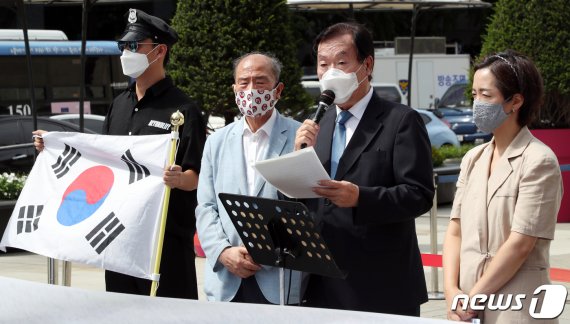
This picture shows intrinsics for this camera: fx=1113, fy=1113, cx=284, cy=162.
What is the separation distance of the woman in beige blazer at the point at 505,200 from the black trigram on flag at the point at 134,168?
74.2 inches

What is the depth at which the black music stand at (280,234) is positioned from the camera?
162 inches

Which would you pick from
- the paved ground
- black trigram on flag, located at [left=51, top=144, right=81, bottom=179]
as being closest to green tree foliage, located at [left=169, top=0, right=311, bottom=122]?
the paved ground

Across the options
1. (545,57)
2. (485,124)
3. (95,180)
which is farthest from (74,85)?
(485,124)

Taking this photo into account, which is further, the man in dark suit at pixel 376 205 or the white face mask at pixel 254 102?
the white face mask at pixel 254 102

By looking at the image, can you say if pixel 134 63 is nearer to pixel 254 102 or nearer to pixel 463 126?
pixel 254 102

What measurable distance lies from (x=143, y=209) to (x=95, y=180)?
46 centimetres

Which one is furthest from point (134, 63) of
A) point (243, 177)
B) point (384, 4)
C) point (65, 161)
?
point (384, 4)

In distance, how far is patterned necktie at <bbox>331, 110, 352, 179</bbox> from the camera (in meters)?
4.56

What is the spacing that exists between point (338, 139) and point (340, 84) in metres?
0.23

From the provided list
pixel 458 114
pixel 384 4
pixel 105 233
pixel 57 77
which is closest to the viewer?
pixel 105 233

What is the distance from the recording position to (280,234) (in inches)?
169

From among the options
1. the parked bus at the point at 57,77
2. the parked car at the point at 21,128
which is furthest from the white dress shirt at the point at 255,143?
the parked bus at the point at 57,77

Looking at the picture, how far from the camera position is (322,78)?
459 cm

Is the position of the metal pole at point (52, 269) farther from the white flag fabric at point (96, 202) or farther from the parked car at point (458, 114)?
the parked car at point (458, 114)
